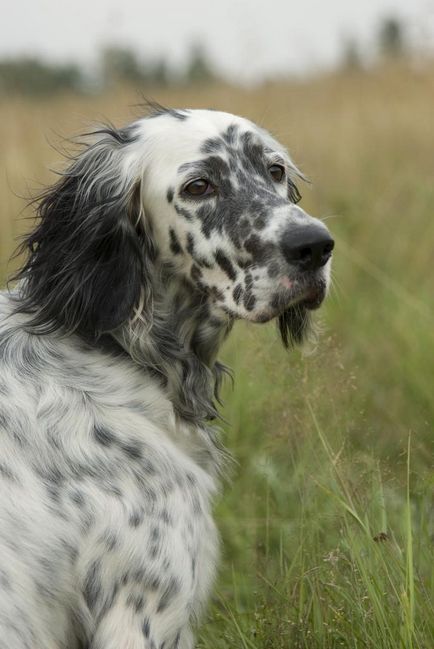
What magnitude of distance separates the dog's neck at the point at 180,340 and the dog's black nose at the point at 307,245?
14.5 inches

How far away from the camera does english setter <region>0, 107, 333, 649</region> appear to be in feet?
8.51

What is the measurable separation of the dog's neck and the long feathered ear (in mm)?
72

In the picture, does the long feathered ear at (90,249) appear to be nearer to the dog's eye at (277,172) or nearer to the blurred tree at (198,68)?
the dog's eye at (277,172)

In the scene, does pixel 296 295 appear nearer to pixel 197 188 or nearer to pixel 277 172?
pixel 197 188

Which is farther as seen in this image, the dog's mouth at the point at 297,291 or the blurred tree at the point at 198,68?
the blurred tree at the point at 198,68

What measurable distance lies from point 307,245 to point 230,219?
30 centimetres

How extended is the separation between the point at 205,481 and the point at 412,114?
747 centimetres

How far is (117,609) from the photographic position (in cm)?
260

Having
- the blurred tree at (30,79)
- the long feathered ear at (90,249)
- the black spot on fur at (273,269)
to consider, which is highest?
the black spot on fur at (273,269)

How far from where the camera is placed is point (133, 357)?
2977 millimetres

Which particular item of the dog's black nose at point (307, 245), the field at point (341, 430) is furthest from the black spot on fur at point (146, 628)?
the dog's black nose at point (307, 245)

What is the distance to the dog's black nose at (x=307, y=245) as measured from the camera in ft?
9.25

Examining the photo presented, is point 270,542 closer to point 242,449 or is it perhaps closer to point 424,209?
point 242,449

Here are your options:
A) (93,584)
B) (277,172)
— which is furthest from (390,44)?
(93,584)
